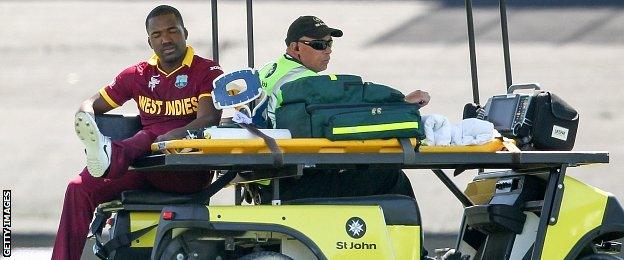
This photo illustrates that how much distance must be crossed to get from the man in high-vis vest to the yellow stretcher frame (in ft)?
1.18

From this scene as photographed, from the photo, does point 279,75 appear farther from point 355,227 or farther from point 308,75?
point 355,227

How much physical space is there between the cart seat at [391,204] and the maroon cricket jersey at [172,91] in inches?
33.6

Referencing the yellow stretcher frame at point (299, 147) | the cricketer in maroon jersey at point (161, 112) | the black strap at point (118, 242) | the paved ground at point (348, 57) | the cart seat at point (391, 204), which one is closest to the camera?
the yellow stretcher frame at point (299, 147)

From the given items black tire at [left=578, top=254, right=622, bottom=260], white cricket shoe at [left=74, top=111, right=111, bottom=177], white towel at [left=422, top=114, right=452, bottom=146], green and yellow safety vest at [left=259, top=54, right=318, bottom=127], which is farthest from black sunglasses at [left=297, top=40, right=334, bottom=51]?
black tire at [left=578, top=254, right=622, bottom=260]

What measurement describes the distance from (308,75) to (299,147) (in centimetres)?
60

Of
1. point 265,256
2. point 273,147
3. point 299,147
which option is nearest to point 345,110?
point 299,147

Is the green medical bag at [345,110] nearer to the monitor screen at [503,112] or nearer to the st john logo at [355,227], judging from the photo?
the st john logo at [355,227]

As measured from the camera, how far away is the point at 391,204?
293 inches

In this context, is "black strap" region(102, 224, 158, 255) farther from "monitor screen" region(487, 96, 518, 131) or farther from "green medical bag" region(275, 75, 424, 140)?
"monitor screen" region(487, 96, 518, 131)

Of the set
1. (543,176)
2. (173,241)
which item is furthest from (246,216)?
(543,176)

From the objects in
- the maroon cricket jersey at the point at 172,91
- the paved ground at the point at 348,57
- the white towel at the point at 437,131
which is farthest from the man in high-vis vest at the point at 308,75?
the paved ground at the point at 348,57

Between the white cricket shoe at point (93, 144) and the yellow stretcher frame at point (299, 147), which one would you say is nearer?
the yellow stretcher frame at point (299, 147)

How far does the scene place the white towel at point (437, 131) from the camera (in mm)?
7418

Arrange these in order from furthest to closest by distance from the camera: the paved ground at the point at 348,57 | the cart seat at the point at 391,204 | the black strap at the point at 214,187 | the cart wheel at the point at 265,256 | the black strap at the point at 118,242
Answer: the paved ground at the point at 348,57 → the black strap at the point at 118,242 → the black strap at the point at 214,187 → the cart seat at the point at 391,204 → the cart wheel at the point at 265,256
